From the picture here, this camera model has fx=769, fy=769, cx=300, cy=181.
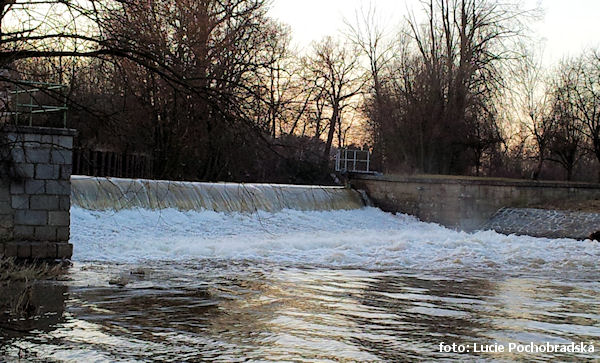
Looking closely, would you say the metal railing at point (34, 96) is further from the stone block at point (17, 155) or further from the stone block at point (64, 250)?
the stone block at point (64, 250)

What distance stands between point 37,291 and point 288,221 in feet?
37.8

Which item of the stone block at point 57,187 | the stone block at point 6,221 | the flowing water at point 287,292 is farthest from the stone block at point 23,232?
the flowing water at point 287,292

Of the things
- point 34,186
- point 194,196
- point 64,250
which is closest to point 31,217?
point 34,186

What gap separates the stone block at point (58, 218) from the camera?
41.1 ft

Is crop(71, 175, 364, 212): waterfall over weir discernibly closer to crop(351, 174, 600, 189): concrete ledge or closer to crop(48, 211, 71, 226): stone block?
crop(351, 174, 600, 189): concrete ledge

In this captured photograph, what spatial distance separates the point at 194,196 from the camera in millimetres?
19484

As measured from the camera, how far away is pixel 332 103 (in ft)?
122

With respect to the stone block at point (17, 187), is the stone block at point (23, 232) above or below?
below

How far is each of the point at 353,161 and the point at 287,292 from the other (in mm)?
17822

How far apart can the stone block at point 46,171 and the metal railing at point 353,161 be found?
49.5 feet

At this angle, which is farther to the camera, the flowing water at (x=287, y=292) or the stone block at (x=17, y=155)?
the stone block at (x=17, y=155)

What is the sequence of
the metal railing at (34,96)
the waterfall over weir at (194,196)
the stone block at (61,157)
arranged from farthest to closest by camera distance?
1. the waterfall over weir at (194,196)
2. the stone block at (61,157)
3. the metal railing at (34,96)

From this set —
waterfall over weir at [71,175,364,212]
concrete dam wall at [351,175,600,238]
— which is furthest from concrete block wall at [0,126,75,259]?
concrete dam wall at [351,175,600,238]

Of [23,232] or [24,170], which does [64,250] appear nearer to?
[23,232]
